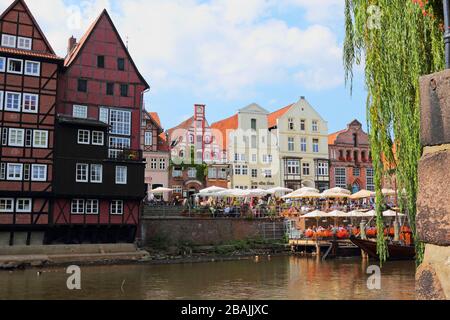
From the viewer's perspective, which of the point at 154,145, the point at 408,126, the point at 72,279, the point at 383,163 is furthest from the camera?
the point at 154,145

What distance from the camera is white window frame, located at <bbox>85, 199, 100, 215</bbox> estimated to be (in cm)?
3169

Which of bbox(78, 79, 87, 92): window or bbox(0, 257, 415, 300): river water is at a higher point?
bbox(78, 79, 87, 92): window

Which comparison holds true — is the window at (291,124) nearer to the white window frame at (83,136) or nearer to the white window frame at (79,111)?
the white window frame at (79,111)

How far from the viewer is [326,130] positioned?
181ft

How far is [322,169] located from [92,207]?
97.2ft

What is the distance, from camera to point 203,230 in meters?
37.3

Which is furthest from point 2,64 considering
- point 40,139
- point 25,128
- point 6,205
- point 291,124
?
point 291,124

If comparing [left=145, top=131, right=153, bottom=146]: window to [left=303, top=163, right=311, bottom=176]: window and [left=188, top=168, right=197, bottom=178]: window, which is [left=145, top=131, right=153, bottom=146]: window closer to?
[left=188, top=168, right=197, bottom=178]: window

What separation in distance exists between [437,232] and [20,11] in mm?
32884

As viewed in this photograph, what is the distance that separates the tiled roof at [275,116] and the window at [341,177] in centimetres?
864

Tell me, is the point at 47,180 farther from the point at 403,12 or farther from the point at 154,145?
the point at 403,12

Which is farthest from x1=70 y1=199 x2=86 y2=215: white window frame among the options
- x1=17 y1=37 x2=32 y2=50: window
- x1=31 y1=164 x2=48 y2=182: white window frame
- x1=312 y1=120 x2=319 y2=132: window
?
x1=312 y1=120 x2=319 y2=132: window

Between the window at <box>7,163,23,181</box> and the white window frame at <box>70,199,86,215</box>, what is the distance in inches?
143
